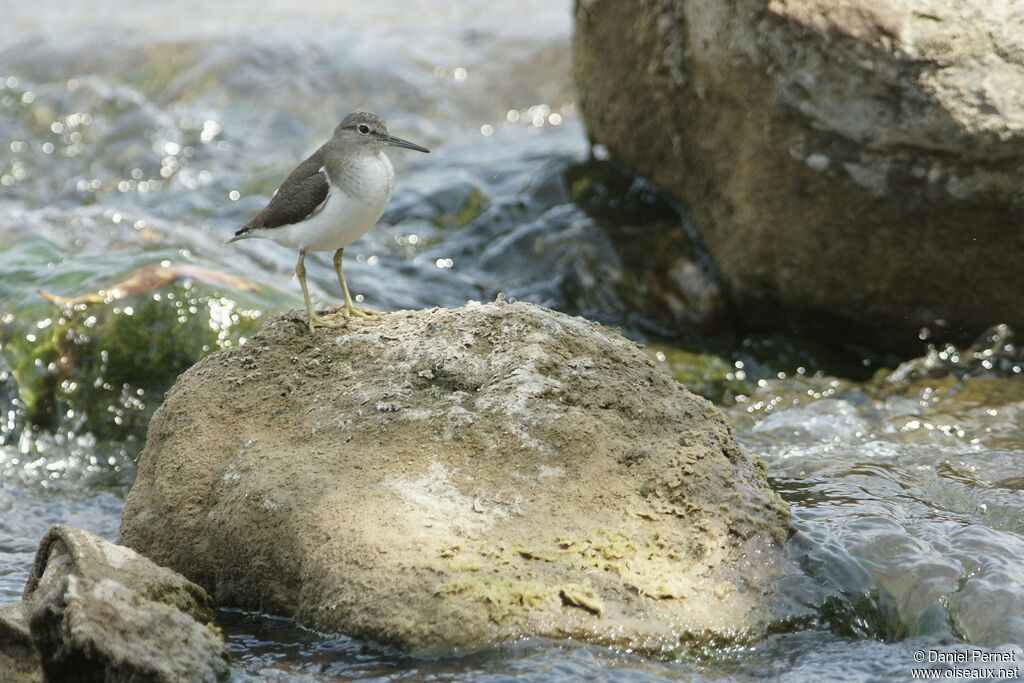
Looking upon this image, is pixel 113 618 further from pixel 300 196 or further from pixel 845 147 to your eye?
pixel 845 147

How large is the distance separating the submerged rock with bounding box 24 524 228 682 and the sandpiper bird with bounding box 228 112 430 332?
5.38 feet

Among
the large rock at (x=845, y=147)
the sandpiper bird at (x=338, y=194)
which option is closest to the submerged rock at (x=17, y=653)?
the sandpiper bird at (x=338, y=194)

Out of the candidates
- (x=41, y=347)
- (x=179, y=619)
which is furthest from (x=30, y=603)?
(x=41, y=347)

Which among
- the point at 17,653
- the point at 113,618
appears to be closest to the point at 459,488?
the point at 113,618

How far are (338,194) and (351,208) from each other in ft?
0.33

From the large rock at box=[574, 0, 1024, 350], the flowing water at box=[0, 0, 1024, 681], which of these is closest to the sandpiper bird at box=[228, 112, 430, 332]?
the flowing water at box=[0, 0, 1024, 681]

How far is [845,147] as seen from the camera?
6227mm

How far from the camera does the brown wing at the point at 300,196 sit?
5.06 m

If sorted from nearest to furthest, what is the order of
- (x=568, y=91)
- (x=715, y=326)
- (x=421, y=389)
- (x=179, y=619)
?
(x=179, y=619), (x=421, y=389), (x=715, y=326), (x=568, y=91)

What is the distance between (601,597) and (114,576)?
1.71 meters

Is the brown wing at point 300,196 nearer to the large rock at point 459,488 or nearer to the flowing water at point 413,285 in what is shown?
the large rock at point 459,488

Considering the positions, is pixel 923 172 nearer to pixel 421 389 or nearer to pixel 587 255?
pixel 587 255

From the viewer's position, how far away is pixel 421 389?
4.23 m

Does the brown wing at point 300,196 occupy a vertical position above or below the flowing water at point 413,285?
above
